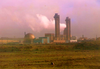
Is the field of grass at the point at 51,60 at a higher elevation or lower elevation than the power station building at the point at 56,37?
lower

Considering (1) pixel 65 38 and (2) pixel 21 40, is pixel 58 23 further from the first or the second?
(2) pixel 21 40

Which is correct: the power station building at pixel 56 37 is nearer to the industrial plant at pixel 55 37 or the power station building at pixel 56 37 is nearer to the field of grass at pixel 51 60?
the industrial plant at pixel 55 37

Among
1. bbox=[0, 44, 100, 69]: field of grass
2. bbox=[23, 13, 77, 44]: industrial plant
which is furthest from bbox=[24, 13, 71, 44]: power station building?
bbox=[0, 44, 100, 69]: field of grass

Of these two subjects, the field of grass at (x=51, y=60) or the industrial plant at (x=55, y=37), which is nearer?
the field of grass at (x=51, y=60)

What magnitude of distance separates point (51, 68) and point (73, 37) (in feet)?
350

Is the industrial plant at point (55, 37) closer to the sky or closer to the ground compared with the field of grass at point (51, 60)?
closer to the sky

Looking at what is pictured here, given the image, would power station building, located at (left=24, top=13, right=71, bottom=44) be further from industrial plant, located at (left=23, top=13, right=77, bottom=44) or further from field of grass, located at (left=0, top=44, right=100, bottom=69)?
field of grass, located at (left=0, top=44, right=100, bottom=69)


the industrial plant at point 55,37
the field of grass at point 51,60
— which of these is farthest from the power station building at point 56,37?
the field of grass at point 51,60

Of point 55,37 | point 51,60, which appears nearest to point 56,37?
point 55,37

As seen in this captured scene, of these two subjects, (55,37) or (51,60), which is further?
(55,37)

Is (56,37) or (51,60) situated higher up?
(56,37)

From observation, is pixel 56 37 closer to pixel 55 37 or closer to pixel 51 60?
pixel 55 37

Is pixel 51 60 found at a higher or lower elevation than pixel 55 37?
lower

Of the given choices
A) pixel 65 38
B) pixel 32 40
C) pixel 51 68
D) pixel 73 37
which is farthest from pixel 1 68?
pixel 73 37
